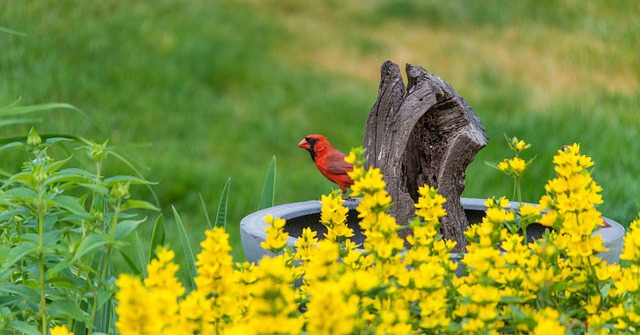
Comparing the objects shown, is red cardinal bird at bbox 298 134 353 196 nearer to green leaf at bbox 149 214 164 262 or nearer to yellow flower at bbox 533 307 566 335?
green leaf at bbox 149 214 164 262

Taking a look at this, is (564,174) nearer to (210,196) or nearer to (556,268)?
(556,268)

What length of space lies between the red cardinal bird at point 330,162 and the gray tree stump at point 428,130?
0.32 m

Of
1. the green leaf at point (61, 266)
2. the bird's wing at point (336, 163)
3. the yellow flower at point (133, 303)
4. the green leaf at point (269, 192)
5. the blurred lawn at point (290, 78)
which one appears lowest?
the blurred lawn at point (290, 78)

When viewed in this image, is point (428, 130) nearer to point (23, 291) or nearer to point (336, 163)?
point (336, 163)

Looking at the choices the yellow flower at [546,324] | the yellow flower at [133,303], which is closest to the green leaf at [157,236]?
the yellow flower at [133,303]

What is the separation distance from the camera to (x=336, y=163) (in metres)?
2.90

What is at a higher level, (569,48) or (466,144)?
(466,144)

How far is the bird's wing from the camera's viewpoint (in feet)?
9.47

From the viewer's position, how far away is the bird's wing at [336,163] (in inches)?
114

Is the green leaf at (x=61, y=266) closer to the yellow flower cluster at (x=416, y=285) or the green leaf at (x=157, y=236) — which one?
the yellow flower cluster at (x=416, y=285)

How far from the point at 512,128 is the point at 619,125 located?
721 mm

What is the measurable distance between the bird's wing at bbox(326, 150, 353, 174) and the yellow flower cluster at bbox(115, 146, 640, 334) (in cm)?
99

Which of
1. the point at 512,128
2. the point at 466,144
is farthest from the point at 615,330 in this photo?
the point at 512,128

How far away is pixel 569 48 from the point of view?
8.47 m
